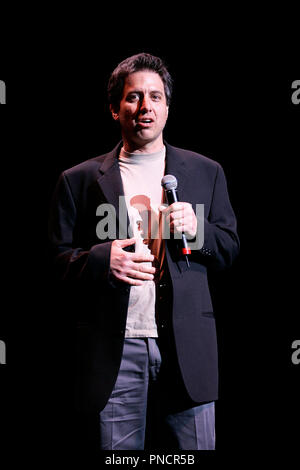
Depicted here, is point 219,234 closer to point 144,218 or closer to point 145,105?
point 144,218

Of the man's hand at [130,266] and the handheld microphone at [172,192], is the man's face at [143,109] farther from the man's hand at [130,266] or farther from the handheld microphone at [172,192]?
the man's hand at [130,266]

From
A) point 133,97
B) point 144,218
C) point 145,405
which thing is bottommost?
point 145,405

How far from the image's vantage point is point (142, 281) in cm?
154

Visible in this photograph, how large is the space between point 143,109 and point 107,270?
58 cm

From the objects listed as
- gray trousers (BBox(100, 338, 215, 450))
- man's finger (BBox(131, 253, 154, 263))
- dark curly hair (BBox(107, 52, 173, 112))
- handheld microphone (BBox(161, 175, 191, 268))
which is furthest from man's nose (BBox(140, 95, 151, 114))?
gray trousers (BBox(100, 338, 215, 450))

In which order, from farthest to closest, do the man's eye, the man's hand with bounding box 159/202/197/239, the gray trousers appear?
1. the man's eye
2. the gray trousers
3. the man's hand with bounding box 159/202/197/239

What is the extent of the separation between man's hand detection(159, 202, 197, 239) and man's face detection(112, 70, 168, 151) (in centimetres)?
34

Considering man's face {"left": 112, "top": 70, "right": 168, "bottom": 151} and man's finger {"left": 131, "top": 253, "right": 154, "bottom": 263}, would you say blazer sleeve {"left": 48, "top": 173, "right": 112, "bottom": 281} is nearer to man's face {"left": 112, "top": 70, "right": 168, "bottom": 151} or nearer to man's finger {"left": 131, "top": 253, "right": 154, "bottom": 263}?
man's finger {"left": 131, "top": 253, "right": 154, "bottom": 263}

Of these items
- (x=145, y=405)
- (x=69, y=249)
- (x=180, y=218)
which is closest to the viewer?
(x=180, y=218)

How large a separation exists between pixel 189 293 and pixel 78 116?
117 cm

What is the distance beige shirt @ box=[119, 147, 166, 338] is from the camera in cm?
160

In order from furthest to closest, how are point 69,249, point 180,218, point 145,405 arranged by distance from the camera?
1. point 69,249
2. point 145,405
3. point 180,218

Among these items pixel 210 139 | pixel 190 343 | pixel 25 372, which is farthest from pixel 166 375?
pixel 210 139

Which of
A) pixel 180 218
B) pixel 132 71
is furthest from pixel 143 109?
pixel 180 218
